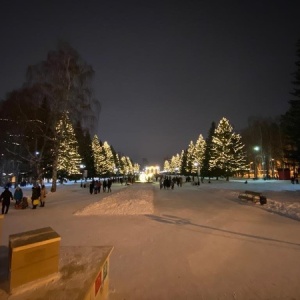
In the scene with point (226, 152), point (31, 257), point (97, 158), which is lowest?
point (31, 257)

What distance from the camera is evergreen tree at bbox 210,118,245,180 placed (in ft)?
158

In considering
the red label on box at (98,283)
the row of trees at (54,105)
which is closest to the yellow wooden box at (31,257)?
the red label on box at (98,283)

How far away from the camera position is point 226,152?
48812 millimetres

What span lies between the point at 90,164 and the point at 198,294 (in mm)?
64571

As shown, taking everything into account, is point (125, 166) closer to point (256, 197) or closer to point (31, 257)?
point (256, 197)

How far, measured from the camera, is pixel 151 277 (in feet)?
16.7

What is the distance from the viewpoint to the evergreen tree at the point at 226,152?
48.1 meters

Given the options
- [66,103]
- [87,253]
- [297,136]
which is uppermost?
[66,103]

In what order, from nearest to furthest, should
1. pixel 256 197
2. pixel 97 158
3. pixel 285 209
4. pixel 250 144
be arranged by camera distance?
pixel 285 209, pixel 256 197, pixel 250 144, pixel 97 158

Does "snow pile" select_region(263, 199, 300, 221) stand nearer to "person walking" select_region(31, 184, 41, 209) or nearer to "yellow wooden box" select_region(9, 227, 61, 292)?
"yellow wooden box" select_region(9, 227, 61, 292)

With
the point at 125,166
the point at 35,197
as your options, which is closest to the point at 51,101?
the point at 35,197

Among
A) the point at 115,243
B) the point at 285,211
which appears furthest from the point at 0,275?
the point at 285,211

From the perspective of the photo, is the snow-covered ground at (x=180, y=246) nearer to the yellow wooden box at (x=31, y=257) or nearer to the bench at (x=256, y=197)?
the yellow wooden box at (x=31, y=257)

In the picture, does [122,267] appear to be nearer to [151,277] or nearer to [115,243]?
[151,277]
